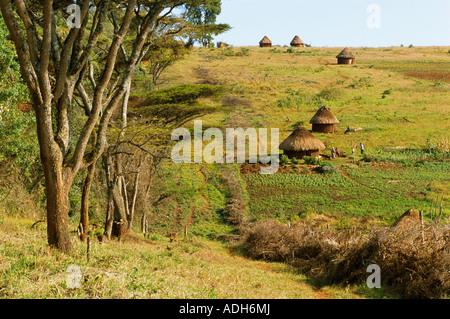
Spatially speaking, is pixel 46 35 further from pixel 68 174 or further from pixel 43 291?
pixel 43 291

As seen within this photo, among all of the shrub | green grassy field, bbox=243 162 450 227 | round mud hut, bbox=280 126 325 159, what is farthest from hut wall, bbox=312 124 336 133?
the shrub

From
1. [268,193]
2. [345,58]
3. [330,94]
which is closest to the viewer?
[268,193]

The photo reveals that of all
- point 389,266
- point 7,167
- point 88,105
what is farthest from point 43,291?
point 7,167

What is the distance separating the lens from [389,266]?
884 cm

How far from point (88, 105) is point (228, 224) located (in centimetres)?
959

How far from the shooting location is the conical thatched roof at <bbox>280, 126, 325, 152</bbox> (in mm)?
26234

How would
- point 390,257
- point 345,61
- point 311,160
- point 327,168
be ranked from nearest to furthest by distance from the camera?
point 390,257
point 327,168
point 311,160
point 345,61

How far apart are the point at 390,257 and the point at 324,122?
2374 cm

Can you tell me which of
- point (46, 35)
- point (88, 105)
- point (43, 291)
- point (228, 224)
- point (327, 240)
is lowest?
point (228, 224)

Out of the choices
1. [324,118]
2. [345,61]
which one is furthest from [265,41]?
[324,118]

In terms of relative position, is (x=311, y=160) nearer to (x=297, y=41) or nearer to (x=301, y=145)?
(x=301, y=145)

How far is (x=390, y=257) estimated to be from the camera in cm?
881

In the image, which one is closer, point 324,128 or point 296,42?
point 324,128
